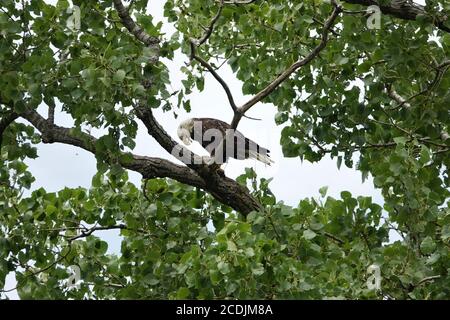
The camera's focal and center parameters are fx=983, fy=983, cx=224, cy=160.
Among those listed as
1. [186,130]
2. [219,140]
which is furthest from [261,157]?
[186,130]

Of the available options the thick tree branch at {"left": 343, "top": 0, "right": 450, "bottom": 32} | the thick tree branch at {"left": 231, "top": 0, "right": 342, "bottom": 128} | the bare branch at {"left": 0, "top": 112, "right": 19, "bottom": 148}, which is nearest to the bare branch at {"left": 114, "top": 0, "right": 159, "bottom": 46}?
the thick tree branch at {"left": 231, "top": 0, "right": 342, "bottom": 128}

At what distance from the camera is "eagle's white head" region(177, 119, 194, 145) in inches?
486

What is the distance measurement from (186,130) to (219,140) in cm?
45

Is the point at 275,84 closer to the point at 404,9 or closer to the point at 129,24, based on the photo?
the point at 404,9

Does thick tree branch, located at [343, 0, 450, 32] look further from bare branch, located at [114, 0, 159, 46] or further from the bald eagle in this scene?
bare branch, located at [114, 0, 159, 46]

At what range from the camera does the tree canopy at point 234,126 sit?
393 inches

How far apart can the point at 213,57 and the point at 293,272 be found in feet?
14.2

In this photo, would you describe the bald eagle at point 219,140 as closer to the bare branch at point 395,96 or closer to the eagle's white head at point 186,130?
the eagle's white head at point 186,130

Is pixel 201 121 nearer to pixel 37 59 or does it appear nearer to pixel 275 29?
pixel 275 29

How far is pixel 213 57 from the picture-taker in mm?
13055

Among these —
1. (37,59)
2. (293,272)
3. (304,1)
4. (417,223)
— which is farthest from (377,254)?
(37,59)

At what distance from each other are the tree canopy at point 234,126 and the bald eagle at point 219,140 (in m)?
0.34

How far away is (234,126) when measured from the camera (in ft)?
34.9

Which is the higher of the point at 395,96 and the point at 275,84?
the point at 395,96
